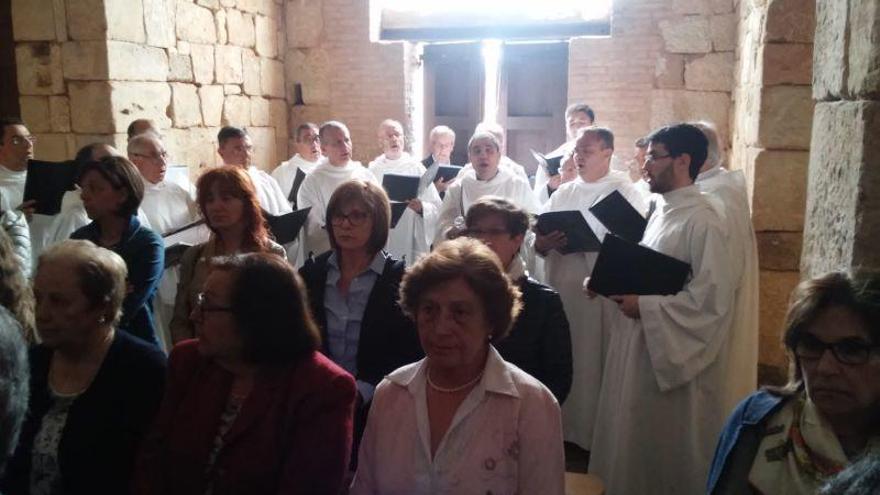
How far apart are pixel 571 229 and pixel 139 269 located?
7.57ft

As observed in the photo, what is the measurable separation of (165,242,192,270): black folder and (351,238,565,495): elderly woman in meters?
2.49

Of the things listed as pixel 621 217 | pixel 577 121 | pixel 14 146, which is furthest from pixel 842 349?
pixel 577 121

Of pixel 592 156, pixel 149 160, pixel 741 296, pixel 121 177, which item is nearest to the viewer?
pixel 121 177

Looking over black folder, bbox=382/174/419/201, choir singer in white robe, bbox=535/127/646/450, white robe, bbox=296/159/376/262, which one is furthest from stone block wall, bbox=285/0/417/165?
choir singer in white robe, bbox=535/127/646/450

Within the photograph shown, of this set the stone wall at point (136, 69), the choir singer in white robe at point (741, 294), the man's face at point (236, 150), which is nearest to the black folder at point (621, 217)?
the choir singer in white robe at point (741, 294)

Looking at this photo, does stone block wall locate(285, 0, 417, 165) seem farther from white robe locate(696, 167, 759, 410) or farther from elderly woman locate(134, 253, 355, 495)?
elderly woman locate(134, 253, 355, 495)

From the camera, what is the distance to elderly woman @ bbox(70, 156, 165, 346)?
3326 mm

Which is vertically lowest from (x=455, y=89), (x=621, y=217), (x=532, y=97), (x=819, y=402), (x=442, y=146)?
(x=819, y=402)

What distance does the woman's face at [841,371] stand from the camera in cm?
169

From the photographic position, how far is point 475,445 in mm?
1893

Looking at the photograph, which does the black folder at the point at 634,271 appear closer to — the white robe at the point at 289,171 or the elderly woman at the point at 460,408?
the elderly woman at the point at 460,408

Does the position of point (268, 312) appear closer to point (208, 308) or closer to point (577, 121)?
point (208, 308)

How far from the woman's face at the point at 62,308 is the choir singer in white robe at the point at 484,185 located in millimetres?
3361

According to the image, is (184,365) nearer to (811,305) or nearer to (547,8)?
(811,305)
